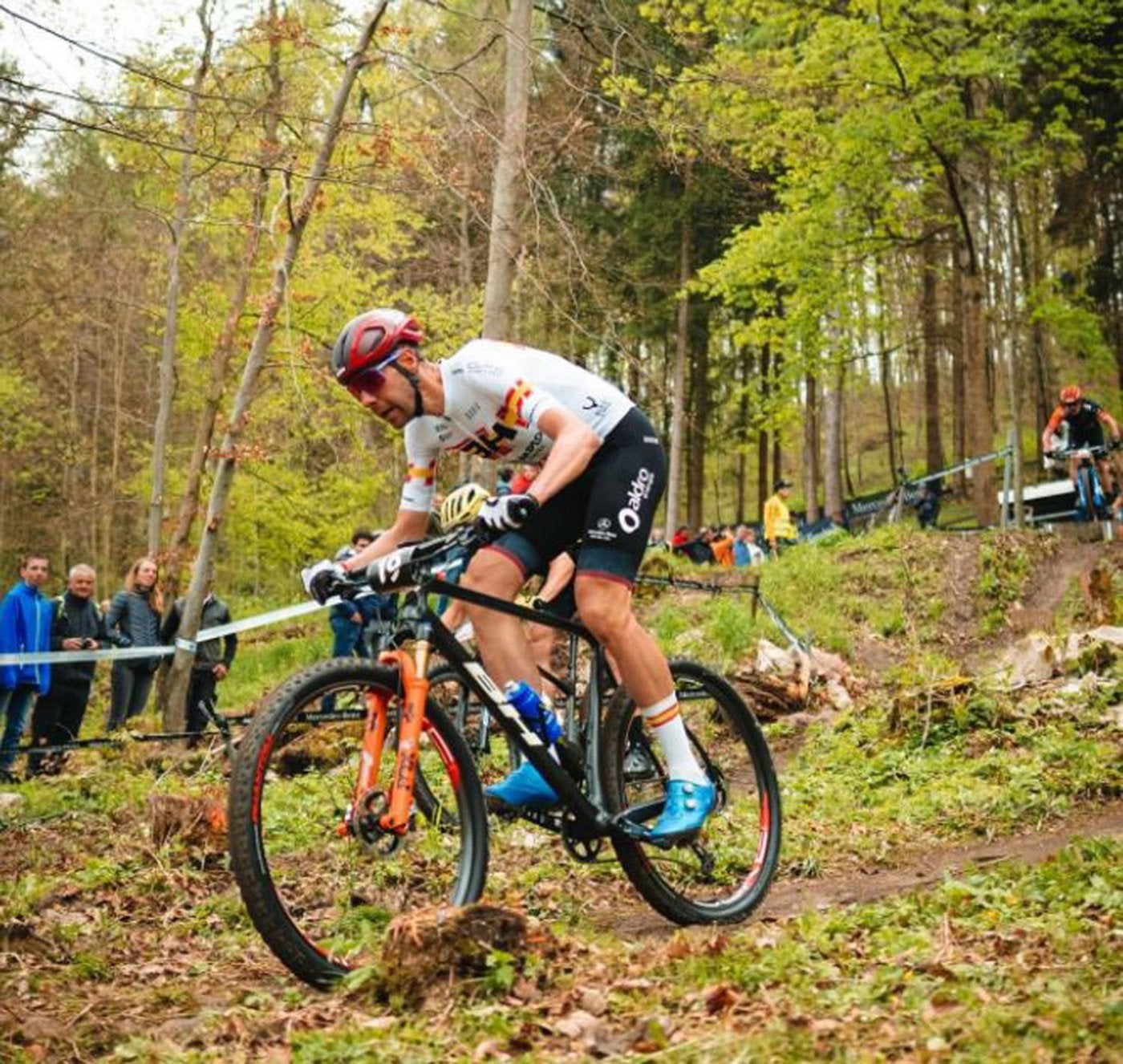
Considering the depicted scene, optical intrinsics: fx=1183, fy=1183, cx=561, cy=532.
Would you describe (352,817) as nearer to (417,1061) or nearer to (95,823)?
(417,1061)

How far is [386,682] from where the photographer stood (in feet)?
13.1

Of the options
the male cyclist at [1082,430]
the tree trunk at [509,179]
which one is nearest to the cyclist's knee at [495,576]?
the tree trunk at [509,179]

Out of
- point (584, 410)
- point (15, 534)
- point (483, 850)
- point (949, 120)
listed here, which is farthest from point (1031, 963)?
point (15, 534)

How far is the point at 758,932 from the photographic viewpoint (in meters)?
4.30

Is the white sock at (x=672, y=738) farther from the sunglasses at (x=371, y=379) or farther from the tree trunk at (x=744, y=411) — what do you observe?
the tree trunk at (x=744, y=411)

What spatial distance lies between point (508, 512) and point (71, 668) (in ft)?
26.5

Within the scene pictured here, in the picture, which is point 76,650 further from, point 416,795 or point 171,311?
point 171,311

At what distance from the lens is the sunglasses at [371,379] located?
4383mm

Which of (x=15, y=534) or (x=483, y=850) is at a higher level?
(x=15, y=534)

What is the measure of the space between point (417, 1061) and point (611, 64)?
11149 mm

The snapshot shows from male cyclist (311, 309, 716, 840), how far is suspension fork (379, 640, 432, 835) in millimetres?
477

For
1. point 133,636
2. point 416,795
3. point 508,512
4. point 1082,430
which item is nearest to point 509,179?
point 133,636

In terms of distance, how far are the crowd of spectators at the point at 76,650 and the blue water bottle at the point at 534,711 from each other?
521cm

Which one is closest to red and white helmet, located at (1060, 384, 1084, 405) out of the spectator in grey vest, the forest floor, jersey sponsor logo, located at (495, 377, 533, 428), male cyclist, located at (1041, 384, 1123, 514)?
male cyclist, located at (1041, 384, 1123, 514)
